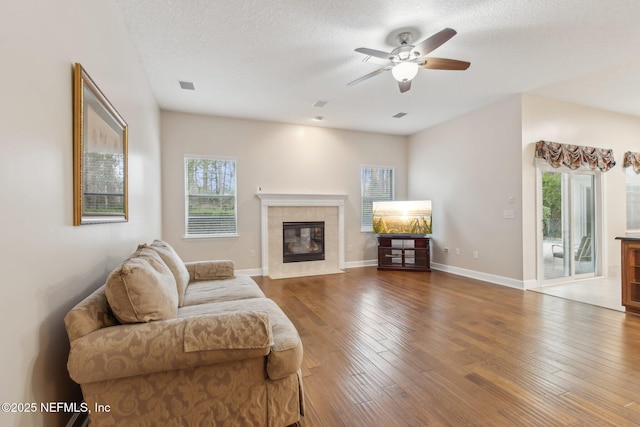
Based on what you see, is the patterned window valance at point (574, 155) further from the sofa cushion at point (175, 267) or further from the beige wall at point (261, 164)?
the sofa cushion at point (175, 267)

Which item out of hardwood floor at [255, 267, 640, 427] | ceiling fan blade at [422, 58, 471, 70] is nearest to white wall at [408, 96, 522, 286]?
hardwood floor at [255, 267, 640, 427]

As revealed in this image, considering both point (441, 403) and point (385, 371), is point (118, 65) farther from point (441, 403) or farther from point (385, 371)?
point (441, 403)

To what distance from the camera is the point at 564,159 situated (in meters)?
4.68

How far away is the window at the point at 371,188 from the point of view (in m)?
6.60

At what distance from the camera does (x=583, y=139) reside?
5.11m

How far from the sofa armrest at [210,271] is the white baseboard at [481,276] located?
420 centimetres

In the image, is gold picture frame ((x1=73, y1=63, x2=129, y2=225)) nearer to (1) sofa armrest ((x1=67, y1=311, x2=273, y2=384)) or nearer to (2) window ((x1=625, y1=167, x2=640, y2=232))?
(1) sofa armrest ((x1=67, y1=311, x2=273, y2=384))

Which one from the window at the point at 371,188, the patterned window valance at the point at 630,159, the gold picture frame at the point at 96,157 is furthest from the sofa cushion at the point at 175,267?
the patterned window valance at the point at 630,159

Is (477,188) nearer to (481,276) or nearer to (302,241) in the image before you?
(481,276)

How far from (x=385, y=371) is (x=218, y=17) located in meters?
3.31

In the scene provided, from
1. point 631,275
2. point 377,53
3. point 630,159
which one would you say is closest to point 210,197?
point 377,53

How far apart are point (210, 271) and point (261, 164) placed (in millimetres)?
2991

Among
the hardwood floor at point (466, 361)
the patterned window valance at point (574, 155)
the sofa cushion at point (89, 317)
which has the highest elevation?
the patterned window valance at point (574, 155)

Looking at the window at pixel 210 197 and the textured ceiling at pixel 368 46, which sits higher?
the textured ceiling at pixel 368 46
